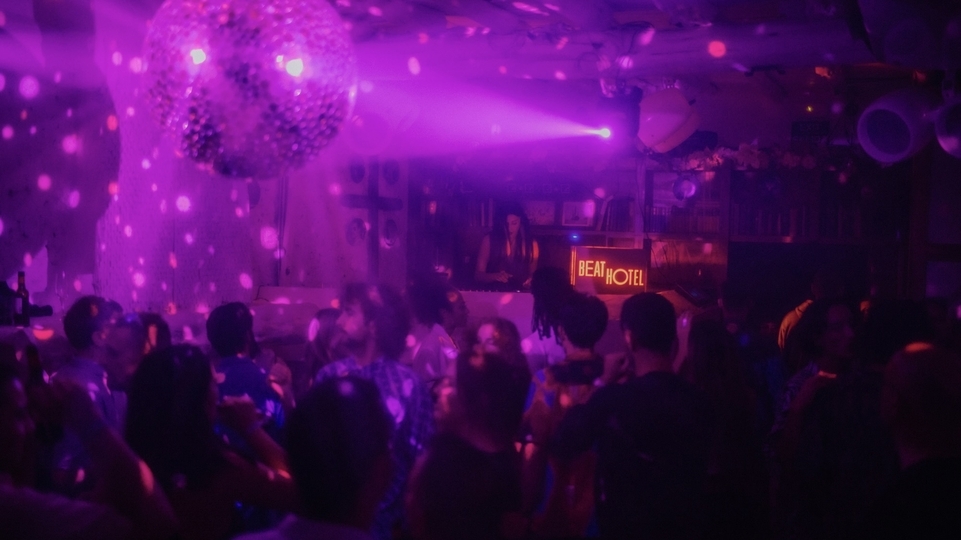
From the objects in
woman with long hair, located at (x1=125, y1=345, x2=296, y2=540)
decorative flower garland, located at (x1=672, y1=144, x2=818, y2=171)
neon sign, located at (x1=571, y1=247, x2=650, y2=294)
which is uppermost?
decorative flower garland, located at (x1=672, y1=144, x2=818, y2=171)

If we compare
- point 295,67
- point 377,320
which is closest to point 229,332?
point 377,320

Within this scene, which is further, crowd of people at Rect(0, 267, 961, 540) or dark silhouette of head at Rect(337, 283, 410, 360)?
dark silhouette of head at Rect(337, 283, 410, 360)

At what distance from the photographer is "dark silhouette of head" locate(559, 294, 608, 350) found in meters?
2.48

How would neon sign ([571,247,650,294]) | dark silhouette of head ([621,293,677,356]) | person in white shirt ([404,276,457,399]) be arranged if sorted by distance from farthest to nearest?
neon sign ([571,247,650,294]) → person in white shirt ([404,276,457,399]) → dark silhouette of head ([621,293,677,356])

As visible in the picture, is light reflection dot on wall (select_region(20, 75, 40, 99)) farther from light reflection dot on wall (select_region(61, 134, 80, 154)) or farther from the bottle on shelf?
the bottle on shelf

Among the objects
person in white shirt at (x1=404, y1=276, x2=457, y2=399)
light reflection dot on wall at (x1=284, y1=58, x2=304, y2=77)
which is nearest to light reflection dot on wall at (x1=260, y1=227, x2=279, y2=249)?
person in white shirt at (x1=404, y1=276, x2=457, y2=399)

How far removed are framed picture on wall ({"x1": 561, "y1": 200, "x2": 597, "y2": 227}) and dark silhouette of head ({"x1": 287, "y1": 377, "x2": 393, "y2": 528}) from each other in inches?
222

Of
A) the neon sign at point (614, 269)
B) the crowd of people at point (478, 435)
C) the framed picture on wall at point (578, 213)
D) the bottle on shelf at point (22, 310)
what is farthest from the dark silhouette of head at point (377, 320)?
the framed picture on wall at point (578, 213)

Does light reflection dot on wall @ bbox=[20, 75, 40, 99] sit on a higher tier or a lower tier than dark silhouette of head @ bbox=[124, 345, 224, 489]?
higher

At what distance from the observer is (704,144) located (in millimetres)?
6488

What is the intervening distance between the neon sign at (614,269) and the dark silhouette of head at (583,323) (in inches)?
124

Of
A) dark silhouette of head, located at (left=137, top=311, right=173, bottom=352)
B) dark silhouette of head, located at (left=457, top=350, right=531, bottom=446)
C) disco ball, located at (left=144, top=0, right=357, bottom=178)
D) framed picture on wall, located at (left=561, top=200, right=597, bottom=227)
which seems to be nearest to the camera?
disco ball, located at (left=144, top=0, right=357, bottom=178)

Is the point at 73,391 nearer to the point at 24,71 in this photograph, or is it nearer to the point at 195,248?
the point at 24,71

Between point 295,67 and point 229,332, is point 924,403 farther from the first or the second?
point 229,332
